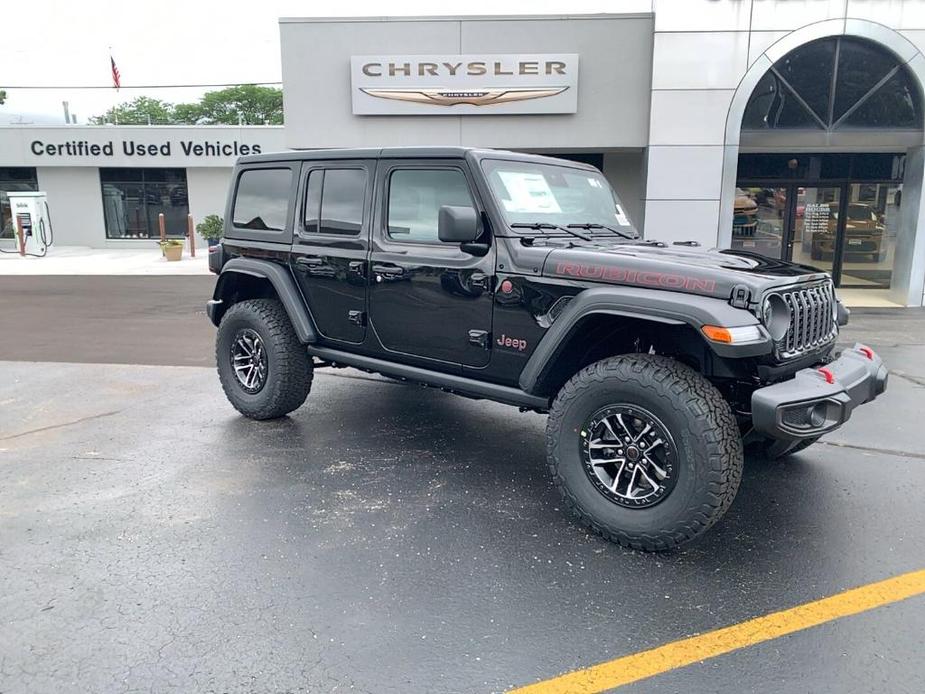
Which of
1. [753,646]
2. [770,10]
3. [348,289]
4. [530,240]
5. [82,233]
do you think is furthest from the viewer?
[82,233]

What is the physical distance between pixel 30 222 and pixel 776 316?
79.4ft

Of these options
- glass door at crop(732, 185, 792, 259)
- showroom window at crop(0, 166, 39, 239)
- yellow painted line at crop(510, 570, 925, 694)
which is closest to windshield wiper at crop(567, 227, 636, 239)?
yellow painted line at crop(510, 570, 925, 694)

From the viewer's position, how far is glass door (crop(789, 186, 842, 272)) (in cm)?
1420

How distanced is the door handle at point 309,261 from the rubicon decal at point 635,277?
6.38 ft

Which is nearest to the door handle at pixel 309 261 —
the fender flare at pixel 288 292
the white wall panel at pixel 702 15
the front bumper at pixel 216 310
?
the fender flare at pixel 288 292

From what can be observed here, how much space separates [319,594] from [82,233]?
2614cm

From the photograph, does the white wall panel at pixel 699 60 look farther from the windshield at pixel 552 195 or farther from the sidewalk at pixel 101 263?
the sidewalk at pixel 101 263

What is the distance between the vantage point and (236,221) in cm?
580

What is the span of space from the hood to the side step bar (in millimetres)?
745

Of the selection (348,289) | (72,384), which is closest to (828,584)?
(348,289)

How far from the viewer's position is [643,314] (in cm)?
352

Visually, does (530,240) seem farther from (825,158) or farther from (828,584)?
(825,158)

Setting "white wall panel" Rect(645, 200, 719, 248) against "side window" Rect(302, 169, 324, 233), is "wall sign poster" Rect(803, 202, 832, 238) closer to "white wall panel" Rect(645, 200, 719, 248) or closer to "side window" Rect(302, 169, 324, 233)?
"white wall panel" Rect(645, 200, 719, 248)

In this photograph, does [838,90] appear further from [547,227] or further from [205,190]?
[205,190]
